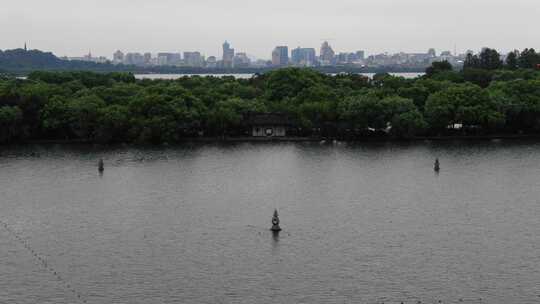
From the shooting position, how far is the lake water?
126 feet

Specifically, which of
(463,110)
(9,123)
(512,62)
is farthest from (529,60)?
(9,123)

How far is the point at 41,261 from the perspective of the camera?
140ft

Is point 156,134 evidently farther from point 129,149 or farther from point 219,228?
point 219,228

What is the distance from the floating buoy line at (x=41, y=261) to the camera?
125 ft

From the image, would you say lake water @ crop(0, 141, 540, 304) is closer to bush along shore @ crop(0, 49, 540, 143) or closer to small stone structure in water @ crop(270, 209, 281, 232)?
small stone structure in water @ crop(270, 209, 281, 232)

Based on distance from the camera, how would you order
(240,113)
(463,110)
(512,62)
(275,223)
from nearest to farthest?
(275,223)
(463,110)
(240,113)
(512,62)

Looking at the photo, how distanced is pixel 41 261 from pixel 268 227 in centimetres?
1390

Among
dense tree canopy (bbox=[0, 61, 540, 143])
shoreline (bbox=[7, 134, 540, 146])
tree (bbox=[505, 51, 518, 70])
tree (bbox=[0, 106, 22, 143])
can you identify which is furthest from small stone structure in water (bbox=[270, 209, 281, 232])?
tree (bbox=[505, 51, 518, 70])

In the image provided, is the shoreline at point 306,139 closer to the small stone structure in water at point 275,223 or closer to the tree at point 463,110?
the tree at point 463,110

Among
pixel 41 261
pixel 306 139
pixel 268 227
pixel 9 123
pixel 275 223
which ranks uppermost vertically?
pixel 9 123

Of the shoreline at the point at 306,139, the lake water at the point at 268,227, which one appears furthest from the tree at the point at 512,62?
the lake water at the point at 268,227

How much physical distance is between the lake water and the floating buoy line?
11cm

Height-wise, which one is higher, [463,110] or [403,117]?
[463,110]

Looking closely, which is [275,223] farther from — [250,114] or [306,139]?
[250,114]
